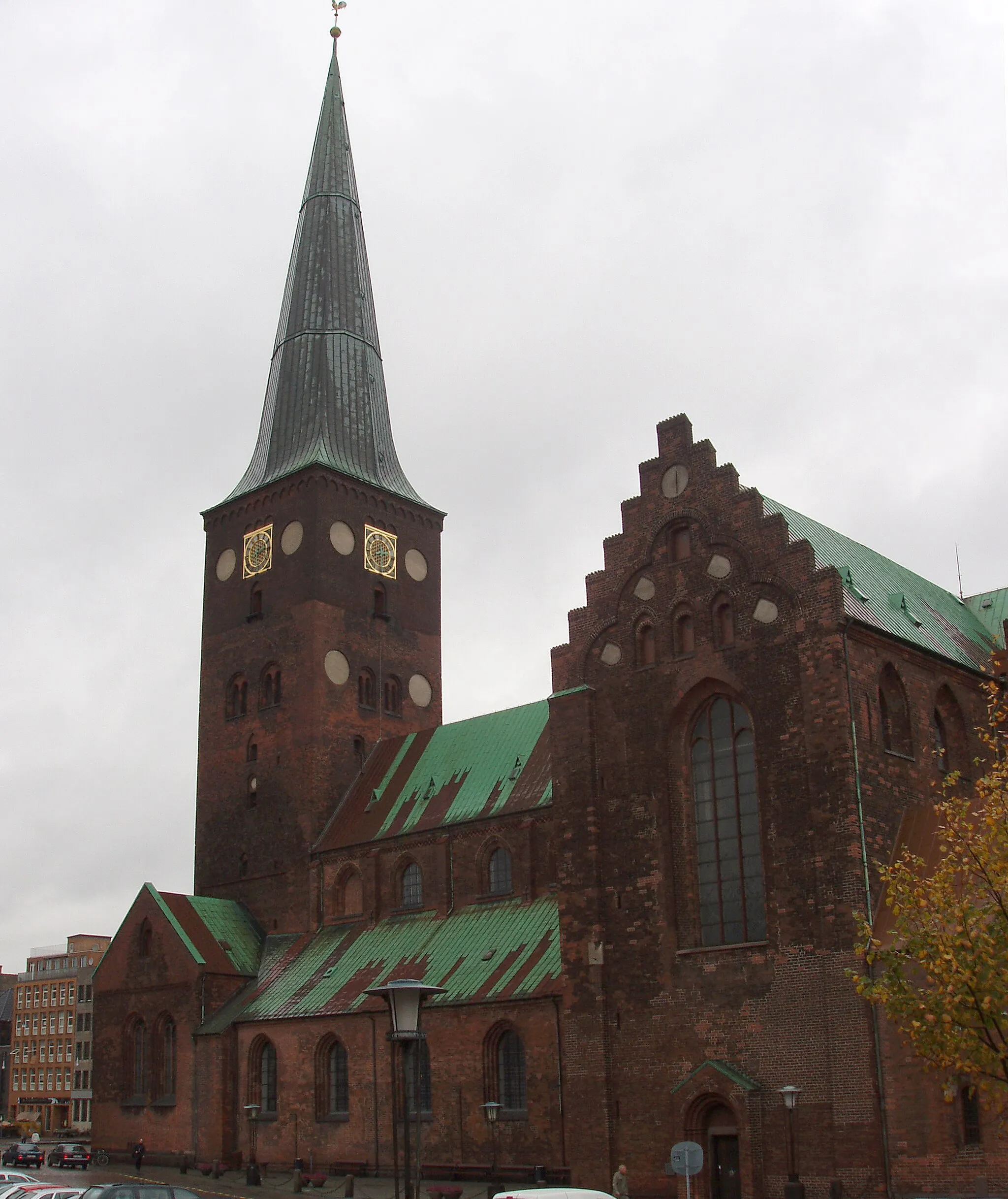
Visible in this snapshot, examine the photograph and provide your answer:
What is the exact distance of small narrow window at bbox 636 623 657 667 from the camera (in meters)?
37.4

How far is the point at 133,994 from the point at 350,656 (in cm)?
1611

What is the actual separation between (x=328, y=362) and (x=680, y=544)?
1277 inches

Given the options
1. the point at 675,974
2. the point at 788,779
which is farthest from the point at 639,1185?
the point at 788,779

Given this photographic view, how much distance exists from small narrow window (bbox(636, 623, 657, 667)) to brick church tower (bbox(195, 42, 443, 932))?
22992 millimetres

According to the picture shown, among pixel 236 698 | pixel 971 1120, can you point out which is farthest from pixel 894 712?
pixel 236 698

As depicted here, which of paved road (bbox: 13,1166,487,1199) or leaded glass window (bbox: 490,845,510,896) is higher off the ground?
leaded glass window (bbox: 490,845,510,896)

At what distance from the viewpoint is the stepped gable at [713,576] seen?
3478 centimetres

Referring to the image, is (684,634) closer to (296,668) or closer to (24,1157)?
(296,668)

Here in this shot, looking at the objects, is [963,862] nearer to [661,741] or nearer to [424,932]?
[661,741]

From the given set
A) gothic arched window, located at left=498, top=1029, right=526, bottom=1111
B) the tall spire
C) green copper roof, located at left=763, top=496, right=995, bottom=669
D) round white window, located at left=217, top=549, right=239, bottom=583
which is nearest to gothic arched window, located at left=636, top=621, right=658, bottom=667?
green copper roof, located at left=763, top=496, right=995, bottom=669

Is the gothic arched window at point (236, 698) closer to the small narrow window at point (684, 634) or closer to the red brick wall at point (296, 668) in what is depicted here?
the red brick wall at point (296, 668)

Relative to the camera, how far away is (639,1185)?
33812 millimetres

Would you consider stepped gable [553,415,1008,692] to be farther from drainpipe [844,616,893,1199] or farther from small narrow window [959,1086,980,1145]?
small narrow window [959,1086,980,1145]

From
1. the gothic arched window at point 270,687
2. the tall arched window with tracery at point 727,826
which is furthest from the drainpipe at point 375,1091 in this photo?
the gothic arched window at point 270,687
